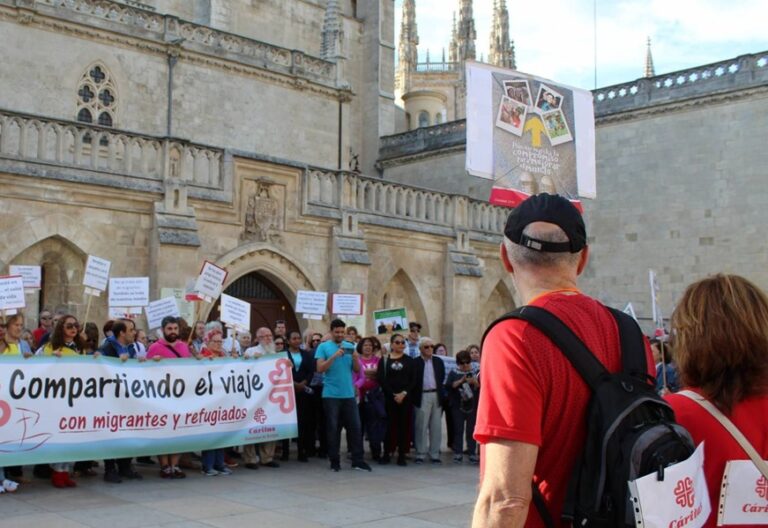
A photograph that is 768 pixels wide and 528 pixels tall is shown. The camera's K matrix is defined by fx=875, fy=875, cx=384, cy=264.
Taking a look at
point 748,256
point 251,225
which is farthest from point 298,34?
point 748,256

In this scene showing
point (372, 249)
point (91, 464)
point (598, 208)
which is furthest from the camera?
point (598, 208)

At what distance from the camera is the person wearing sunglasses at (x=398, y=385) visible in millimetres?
12641

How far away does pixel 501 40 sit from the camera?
68562 millimetres

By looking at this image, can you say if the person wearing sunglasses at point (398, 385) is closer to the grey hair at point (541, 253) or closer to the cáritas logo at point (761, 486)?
the grey hair at point (541, 253)

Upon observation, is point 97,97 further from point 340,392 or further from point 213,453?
point 213,453

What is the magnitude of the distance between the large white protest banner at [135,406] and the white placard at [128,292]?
3.33 m

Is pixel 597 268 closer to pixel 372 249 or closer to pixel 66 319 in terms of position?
pixel 372 249

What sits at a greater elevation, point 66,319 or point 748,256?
point 748,256

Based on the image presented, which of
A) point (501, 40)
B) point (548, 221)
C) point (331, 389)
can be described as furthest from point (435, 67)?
point (548, 221)

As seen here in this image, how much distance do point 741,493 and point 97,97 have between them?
2351 cm

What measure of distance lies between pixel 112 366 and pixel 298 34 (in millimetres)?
23967

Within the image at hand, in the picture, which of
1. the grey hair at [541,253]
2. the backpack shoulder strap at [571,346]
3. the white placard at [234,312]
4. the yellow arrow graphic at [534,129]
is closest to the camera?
the backpack shoulder strap at [571,346]

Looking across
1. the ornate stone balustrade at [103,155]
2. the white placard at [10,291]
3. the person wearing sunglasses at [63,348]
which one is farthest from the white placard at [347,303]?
the person wearing sunglasses at [63,348]

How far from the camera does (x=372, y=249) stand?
71.5 feet
